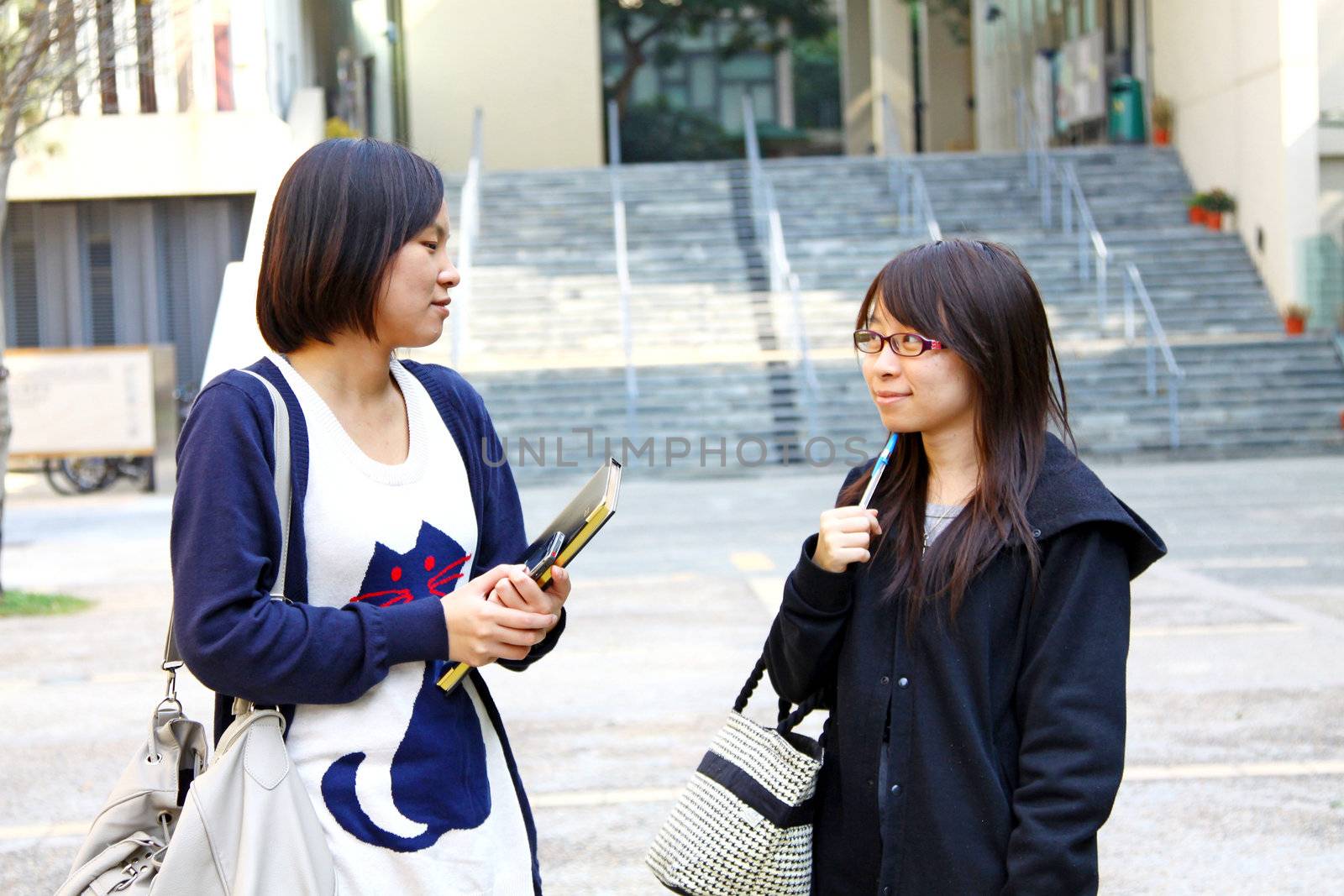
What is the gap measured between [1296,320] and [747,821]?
18700 millimetres

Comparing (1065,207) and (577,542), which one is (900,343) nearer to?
(577,542)

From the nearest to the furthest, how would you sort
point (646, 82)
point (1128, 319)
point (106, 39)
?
point (106, 39), point (1128, 319), point (646, 82)

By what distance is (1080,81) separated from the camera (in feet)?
89.0

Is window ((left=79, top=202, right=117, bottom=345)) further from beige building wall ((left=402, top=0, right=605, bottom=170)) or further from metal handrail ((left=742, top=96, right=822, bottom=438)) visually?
beige building wall ((left=402, top=0, right=605, bottom=170))

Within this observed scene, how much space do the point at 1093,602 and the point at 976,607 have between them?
0.16 meters

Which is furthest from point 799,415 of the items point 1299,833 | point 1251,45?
point 1299,833

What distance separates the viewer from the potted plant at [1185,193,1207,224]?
21.7 meters

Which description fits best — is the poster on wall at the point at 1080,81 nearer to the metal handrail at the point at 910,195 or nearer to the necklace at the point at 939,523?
the metal handrail at the point at 910,195

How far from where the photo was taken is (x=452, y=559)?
2.04 meters

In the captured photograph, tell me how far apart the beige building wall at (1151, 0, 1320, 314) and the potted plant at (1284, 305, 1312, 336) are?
1.51 feet

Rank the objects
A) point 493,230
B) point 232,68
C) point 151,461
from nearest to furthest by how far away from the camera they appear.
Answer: point 151,461 → point 232,68 → point 493,230

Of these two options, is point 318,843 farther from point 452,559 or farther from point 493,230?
point 493,230

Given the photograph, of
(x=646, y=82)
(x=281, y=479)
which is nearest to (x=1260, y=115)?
(x=281, y=479)

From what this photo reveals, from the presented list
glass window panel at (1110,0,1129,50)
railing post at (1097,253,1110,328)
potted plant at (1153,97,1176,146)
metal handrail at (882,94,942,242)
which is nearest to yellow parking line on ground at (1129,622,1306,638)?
railing post at (1097,253,1110,328)
